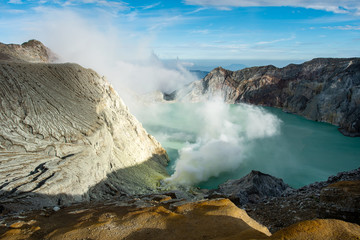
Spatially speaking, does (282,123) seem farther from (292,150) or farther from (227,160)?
(227,160)

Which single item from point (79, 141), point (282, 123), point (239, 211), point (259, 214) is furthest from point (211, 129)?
point (239, 211)

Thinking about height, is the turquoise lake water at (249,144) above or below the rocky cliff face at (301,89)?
below

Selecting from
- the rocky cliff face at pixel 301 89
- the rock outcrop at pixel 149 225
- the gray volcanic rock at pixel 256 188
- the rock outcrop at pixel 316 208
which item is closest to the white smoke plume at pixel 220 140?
the rocky cliff face at pixel 301 89

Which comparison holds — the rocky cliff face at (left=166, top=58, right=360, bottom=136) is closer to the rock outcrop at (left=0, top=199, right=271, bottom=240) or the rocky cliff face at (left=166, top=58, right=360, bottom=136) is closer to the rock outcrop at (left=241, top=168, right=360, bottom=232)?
the rock outcrop at (left=241, top=168, right=360, bottom=232)

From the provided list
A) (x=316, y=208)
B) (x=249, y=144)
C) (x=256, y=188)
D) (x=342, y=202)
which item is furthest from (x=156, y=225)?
(x=249, y=144)

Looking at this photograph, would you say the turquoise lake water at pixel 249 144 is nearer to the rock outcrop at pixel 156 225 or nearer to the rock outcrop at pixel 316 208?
the rock outcrop at pixel 316 208

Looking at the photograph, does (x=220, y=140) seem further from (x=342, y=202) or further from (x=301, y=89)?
(x=301, y=89)
